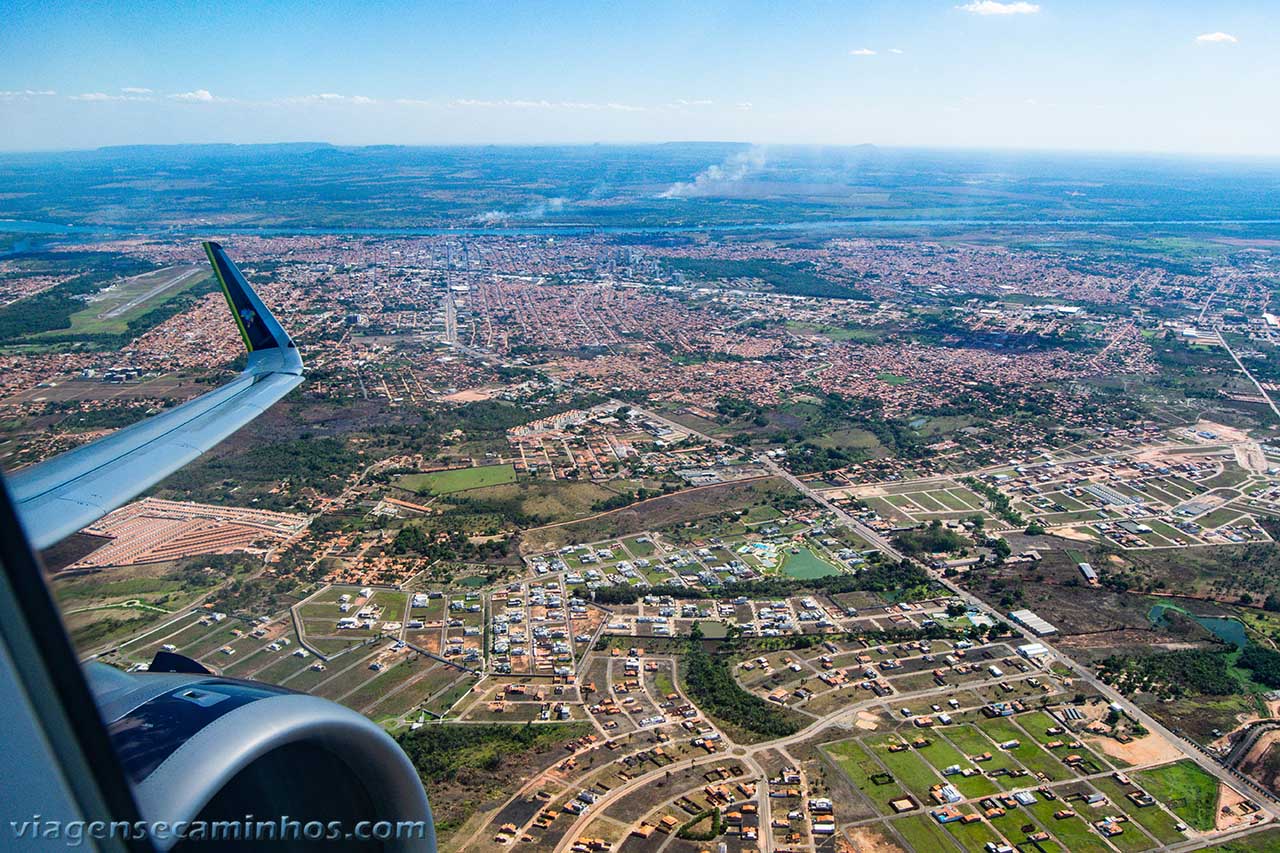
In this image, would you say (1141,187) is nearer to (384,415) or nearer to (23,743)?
(384,415)

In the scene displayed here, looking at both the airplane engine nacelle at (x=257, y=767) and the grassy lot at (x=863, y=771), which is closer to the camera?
the airplane engine nacelle at (x=257, y=767)

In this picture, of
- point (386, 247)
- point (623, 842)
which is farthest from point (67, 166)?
point (623, 842)

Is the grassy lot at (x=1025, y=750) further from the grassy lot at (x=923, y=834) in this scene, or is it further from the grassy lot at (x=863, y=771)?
the grassy lot at (x=923, y=834)

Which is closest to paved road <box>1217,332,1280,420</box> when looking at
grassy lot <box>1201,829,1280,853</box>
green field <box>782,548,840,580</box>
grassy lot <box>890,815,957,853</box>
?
green field <box>782,548,840,580</box>

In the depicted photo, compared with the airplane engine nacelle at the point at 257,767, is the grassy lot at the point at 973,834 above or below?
below

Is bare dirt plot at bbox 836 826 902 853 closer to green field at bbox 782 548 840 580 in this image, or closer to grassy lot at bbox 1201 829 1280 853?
grassy lot at bbox 1201 829 1280 853

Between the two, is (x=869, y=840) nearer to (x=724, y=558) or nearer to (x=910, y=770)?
(x=910, y=770)

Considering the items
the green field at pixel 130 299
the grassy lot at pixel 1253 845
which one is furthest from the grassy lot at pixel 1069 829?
the green field at pixel 130 299
